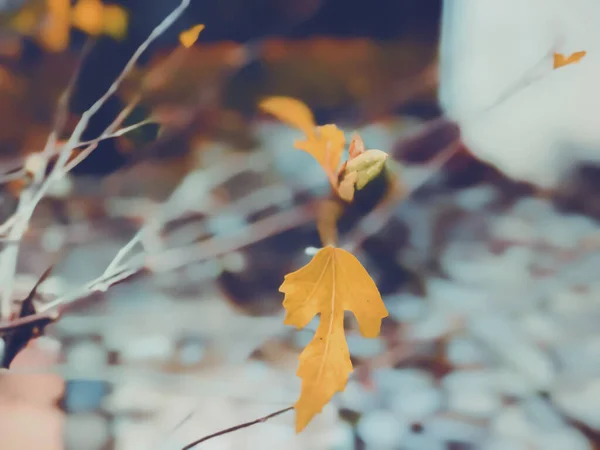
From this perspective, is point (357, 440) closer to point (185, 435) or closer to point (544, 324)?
point (185, 435)

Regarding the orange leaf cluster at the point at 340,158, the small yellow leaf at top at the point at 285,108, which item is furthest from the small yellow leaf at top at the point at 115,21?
the orange leaf cluster at the point at 340,158

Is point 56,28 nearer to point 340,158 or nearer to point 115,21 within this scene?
point 115,21

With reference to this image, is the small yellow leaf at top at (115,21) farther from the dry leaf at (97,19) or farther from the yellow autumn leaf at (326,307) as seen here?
the yellow autumn leaf at (326,307)

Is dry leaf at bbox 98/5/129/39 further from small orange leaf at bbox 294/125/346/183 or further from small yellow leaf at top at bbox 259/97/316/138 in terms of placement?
small orange leaf at bbox 294/125/346/183

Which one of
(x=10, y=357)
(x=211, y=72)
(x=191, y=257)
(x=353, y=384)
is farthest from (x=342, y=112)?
(x=10, y=357)

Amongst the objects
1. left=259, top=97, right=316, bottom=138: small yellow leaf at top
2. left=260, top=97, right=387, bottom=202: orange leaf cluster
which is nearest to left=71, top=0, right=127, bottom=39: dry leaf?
left=259, top=97, right=316, bottom=138: small yellow leaf at top

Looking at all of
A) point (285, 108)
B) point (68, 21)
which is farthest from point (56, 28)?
point (285, 108)
